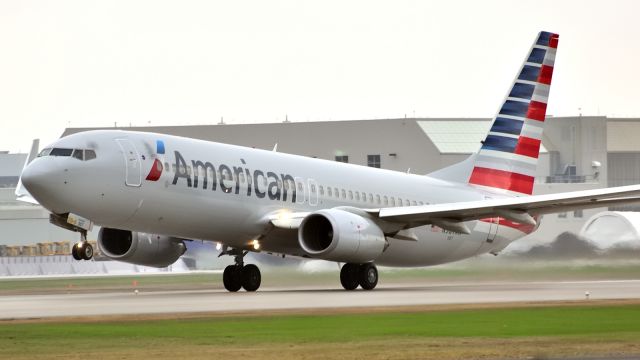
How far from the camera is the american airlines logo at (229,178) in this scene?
37.0 m

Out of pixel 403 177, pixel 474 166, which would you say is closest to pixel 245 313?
pixel 403 177

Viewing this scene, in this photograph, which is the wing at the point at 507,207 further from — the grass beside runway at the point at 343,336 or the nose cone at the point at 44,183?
the grass beside runway at the point at 343,336

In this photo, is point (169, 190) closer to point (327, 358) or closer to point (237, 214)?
point (237, 214)

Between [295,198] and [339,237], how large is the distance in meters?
3.41

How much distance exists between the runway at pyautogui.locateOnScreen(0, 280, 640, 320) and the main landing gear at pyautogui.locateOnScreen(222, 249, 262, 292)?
27.8 inches

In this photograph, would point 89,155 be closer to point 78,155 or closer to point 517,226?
point 78,155

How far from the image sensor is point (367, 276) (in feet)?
132

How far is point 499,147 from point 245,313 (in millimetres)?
21313

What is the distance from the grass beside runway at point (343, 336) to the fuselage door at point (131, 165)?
975cm

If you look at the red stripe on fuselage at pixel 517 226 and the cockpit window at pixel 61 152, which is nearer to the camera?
the cockpit window at pixel 61 152

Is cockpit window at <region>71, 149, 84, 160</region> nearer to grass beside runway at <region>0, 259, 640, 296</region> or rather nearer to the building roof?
grass beside runway at <region>0, 259, 640, 296</region>

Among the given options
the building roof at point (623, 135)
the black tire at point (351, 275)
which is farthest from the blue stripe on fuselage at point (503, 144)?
the building roof at point (623, 135)

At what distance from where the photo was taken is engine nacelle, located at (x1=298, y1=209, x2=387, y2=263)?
37906 millimetres

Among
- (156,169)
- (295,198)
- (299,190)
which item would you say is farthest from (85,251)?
(299,190)
